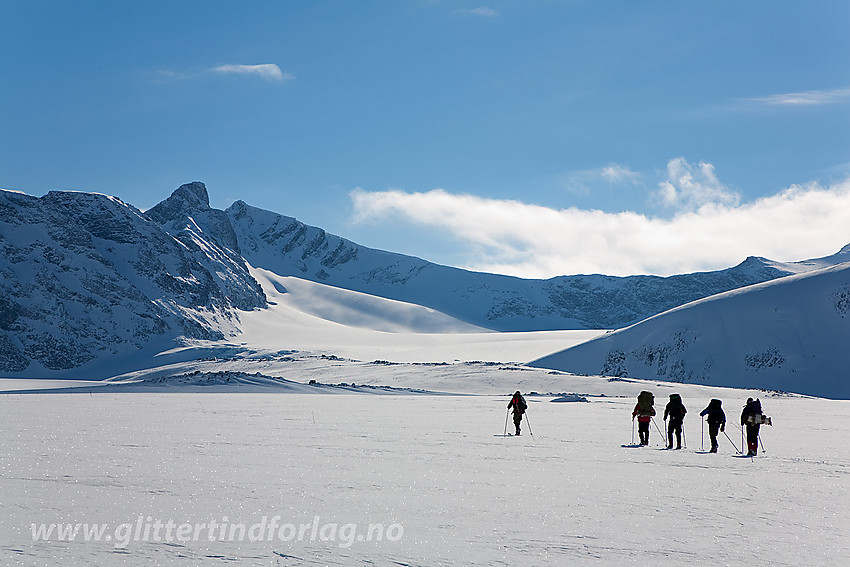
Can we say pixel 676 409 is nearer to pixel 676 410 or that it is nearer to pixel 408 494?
pixel 676 410

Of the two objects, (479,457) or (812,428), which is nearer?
(479,457)

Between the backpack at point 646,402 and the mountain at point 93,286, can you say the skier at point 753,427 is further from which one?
the mountain at point 93,286

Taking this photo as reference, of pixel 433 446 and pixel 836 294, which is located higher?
pixel 836 294

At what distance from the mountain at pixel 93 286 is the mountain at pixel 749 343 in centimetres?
9127

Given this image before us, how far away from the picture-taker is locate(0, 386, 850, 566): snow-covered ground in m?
6.98

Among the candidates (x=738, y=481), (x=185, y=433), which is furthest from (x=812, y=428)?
(x=185, y=433)

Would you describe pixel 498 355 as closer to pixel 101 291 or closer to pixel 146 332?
pixel 146 332

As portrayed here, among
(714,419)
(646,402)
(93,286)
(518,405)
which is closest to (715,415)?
(714,419)

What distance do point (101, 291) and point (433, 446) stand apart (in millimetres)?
142867

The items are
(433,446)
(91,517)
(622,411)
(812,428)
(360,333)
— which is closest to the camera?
(91,517)

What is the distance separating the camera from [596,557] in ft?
22.6

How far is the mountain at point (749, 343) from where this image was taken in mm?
67812

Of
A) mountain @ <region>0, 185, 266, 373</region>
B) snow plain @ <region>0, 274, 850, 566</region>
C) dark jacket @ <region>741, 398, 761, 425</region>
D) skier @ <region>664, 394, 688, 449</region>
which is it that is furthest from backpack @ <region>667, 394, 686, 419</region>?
mountain @ <region>0, 185, 266, 373</region>

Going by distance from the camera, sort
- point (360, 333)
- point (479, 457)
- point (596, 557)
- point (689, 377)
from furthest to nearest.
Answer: point (360, 333), point (689, 377), point (479, 457), point (596, 557)
